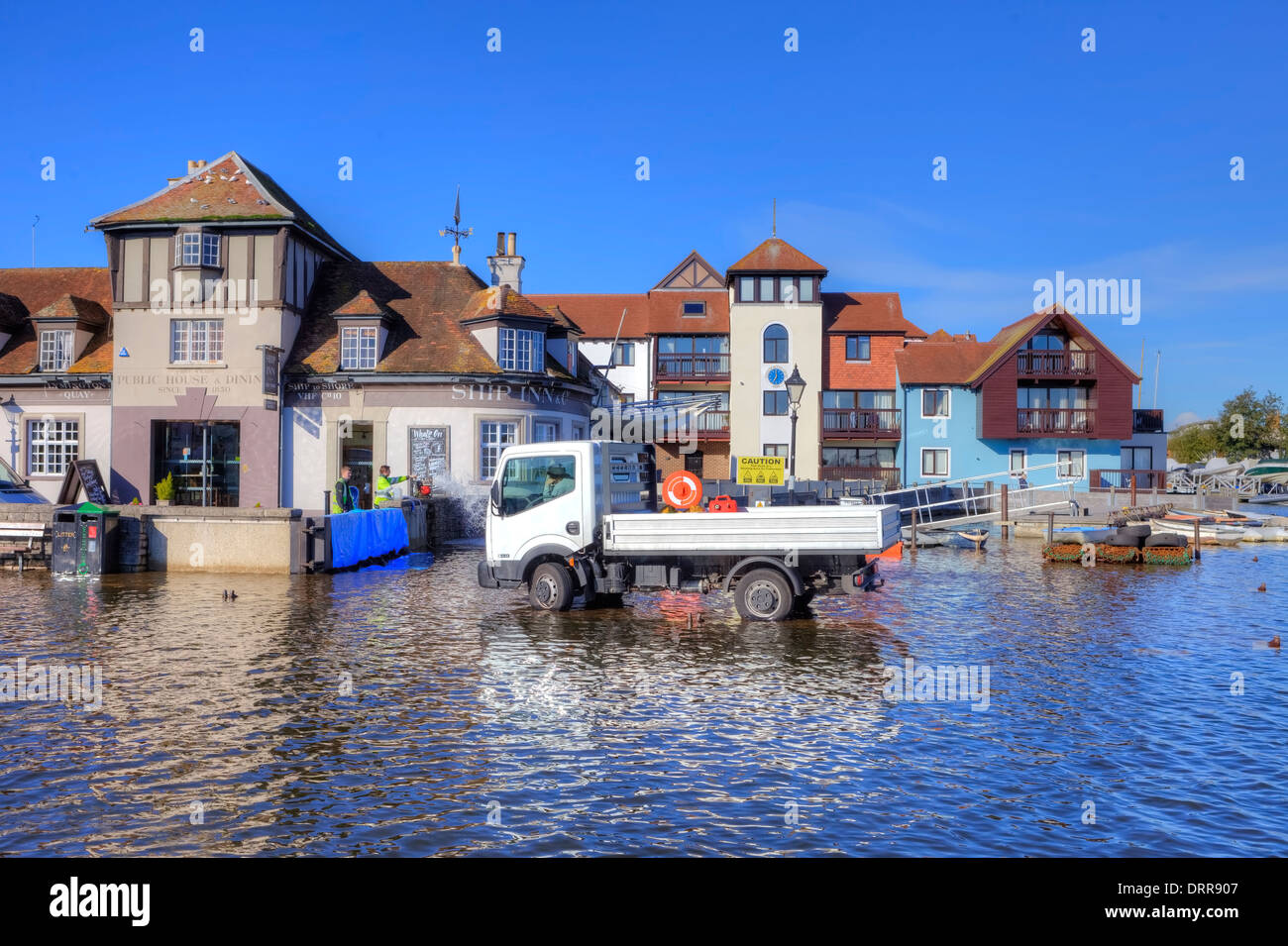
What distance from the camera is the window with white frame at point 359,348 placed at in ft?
106

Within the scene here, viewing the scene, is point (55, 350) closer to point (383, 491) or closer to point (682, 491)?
point (383, 491)

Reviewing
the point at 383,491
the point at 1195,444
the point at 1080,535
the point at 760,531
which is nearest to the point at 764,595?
the point at 760,531

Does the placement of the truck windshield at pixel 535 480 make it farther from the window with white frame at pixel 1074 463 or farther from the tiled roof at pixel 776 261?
the window with white frame at pixel 1074 463

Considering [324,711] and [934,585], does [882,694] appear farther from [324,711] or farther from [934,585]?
[934,585]

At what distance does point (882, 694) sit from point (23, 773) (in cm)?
758

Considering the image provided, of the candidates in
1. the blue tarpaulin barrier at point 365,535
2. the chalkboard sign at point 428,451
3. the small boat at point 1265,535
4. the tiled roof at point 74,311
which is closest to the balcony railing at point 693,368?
the chalkboard sign at point 428,451

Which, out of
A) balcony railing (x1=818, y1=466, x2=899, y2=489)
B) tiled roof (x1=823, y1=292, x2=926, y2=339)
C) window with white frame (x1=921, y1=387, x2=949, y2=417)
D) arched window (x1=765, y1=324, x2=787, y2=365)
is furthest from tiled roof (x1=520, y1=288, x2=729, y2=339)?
window with white frame (x1=921, y1=387, x2=949, y2=417)

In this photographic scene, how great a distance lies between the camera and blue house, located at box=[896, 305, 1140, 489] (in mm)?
52750

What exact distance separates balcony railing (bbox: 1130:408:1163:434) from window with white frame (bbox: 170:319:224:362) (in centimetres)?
4831

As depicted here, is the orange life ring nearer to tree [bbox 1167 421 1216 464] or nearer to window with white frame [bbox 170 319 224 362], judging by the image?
window with white frame [bbox 170 319 224 362]

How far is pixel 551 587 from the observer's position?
51.8 feet

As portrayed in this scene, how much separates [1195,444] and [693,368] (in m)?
62.9

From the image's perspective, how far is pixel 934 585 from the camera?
67.2ft
